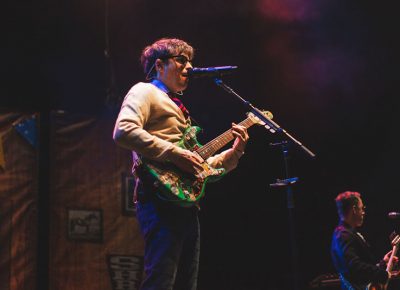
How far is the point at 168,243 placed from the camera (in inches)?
97.3

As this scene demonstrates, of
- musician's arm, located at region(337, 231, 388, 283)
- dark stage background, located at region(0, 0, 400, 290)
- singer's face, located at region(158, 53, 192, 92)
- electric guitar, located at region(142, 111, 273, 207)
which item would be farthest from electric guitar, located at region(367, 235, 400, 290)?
singer's face, located at region(158, 53, 192, 92)

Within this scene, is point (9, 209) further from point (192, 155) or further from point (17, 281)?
point (192, 155)

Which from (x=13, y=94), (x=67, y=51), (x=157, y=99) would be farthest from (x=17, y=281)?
(x=157, y=99)

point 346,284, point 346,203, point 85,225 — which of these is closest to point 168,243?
point 85,225

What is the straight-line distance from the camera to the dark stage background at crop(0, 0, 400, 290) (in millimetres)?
5031

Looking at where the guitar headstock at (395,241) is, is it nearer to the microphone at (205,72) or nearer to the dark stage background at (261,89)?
the dark stage background at (261,89)

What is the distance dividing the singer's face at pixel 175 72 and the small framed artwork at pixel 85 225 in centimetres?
226

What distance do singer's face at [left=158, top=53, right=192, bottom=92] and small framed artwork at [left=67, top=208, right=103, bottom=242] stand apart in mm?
2256

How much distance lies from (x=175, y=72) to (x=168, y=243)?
106 centimetres

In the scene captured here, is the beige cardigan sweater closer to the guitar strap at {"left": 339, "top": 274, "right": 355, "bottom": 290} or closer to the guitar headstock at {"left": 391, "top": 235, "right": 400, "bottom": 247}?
the guitar strap at {"left": 339, "top": 274, "right": 355, "bottom": 290}

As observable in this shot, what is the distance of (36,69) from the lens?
194 inches

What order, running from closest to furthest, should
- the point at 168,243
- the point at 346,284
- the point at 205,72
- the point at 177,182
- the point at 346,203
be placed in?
the point at 168,243 → the point at 177,182 → the point at 205,72 → the point at 346,284 → the point at 346,203

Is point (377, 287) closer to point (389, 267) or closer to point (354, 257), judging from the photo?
point (389, 267)

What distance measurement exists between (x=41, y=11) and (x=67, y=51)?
45 cm
